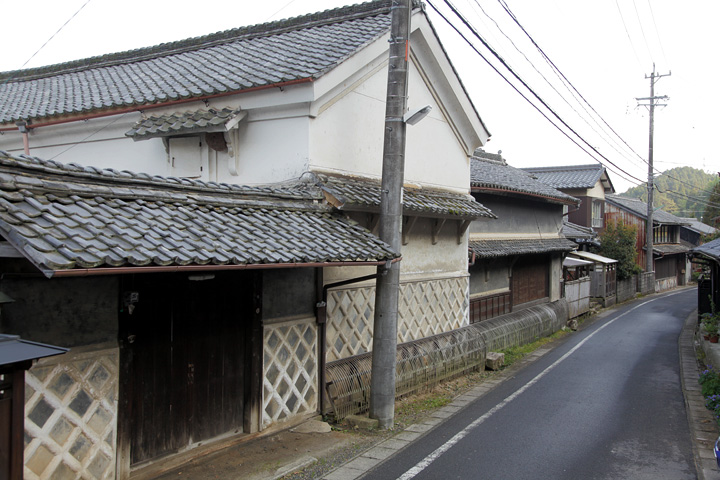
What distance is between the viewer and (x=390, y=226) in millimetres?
10266

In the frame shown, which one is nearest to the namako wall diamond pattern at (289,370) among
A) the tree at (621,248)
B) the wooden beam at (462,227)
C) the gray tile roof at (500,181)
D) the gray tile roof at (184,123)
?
the gray tile roof at (184,123)

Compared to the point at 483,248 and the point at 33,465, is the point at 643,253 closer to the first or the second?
the point at 483,248

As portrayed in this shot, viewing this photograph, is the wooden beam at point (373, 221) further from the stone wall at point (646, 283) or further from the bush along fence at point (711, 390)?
Result: the stone wall at point (646, 283)

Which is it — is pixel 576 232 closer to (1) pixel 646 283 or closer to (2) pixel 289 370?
(1) pixel 646 283

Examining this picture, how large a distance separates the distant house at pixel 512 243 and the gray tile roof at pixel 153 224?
8281mm

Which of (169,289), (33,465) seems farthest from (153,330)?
(33,465)

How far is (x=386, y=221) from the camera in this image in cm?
1029

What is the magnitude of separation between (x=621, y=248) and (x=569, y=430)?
104ft

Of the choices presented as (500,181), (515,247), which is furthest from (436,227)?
(500,181)

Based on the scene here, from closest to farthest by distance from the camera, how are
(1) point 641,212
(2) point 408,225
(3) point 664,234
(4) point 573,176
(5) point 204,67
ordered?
(2) point 408,225
(5) point 204,67
(4) point 573,176
(1) point 641,212
(3) point 664,234

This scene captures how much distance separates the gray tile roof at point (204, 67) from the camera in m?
11.5

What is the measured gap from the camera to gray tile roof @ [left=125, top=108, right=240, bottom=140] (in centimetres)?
1094

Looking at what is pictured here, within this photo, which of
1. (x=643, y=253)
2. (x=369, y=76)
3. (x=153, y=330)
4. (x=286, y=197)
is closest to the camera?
(x=153, y=330)

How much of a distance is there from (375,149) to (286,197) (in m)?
3.33
